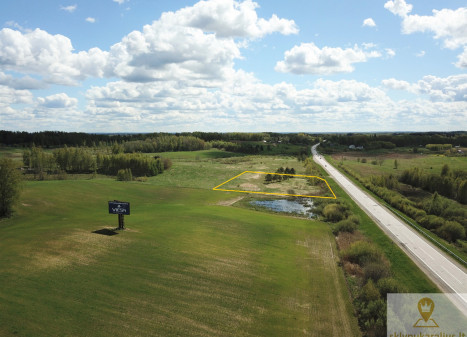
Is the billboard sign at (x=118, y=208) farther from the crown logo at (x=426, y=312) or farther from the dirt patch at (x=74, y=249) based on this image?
the crown logo at (x=426, y=312)

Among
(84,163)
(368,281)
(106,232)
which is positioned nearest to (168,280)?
(106,232)

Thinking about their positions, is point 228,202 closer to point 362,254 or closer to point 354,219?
point 354,219

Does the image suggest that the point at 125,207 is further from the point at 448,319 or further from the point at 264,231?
the point at 448,319

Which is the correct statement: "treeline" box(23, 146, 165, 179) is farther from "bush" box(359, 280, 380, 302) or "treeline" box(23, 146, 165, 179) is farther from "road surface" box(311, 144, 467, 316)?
"bush" box(359, 280, 380, 302)

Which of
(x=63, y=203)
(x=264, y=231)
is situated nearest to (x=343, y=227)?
(x=264, y=231)

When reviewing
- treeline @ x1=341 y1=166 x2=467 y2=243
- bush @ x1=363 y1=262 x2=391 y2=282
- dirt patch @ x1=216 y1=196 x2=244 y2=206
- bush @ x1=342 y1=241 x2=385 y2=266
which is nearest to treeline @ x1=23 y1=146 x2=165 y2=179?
dirt patch @ x1=216 y1=196 x2=244 y2=206

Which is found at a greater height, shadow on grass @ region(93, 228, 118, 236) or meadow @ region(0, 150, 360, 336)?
shadow on grass @ region(93, 228, 118, 236)
